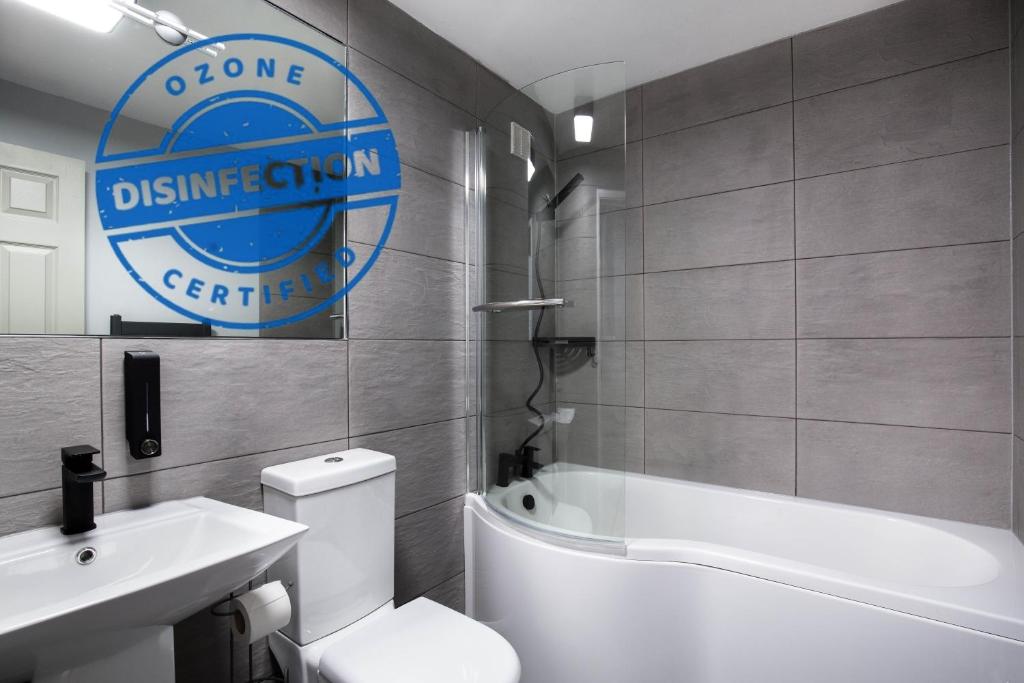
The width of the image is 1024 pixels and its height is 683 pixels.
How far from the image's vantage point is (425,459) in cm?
203

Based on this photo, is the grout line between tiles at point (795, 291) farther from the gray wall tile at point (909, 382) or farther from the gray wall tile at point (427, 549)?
the gray wall tile at point (427, 549)

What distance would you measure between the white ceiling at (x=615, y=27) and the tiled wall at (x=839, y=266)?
0.36 ft

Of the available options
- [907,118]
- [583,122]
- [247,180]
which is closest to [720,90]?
[907,118]

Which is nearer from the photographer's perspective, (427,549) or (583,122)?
(583,122)

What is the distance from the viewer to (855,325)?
2.04 meters

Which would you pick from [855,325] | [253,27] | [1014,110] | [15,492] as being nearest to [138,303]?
[15,492]

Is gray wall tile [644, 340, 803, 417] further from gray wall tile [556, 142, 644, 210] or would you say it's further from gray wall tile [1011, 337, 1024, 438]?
gray wall tile [556, 142, 644, 210]

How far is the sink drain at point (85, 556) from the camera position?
3.47 ft

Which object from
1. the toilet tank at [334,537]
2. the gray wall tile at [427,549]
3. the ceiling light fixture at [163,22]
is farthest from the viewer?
the gray wall tile at [427,549]

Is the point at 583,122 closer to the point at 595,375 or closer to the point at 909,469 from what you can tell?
the point at 595,375

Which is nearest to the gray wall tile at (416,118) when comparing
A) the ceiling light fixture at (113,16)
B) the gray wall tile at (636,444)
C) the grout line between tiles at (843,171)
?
the ceiling light fixture at (113,16)

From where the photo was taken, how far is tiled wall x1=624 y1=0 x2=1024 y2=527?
6.05 feet

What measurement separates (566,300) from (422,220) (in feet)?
2.27

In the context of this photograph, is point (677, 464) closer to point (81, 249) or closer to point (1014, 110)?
point (1014, 110)
